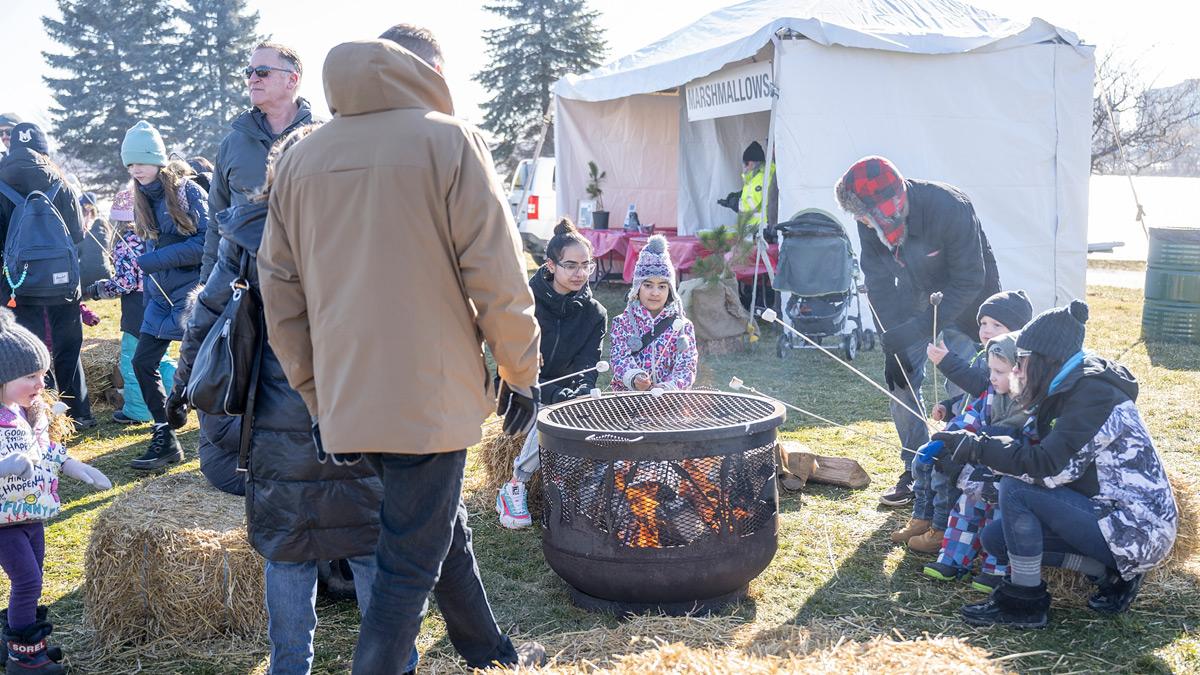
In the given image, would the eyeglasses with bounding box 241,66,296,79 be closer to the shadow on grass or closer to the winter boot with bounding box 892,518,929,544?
the winter boot with bounding box 892,518,929,544

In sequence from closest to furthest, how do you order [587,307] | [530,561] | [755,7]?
[530,561] < [587,307] < [755,7]

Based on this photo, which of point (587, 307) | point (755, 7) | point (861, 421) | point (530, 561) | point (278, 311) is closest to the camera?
point (278, 311)

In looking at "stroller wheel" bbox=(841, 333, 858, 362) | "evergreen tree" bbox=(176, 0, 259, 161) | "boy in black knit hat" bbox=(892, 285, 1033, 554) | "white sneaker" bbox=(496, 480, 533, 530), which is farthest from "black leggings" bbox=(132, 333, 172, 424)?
"evergreen tree" bbox=(176, 0, 259, 161)

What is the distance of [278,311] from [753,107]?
839 cm

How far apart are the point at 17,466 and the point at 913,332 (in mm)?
3908

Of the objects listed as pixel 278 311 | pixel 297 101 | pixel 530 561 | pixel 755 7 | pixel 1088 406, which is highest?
pixel 755 7

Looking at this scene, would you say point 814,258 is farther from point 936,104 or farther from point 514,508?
point 514,508

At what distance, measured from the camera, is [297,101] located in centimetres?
429

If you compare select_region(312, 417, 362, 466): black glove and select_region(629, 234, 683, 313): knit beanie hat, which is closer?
select_region(312, 417, 362, 466): black glove

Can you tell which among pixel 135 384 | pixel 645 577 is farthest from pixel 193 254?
pixel 645 577

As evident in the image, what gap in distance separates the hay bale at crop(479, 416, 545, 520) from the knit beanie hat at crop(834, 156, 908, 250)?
200cm

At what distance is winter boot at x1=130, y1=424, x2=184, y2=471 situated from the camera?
625 centimetres

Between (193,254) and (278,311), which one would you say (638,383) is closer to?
(278,311)

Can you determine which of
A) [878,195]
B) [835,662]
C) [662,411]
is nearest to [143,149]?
[662,411]
